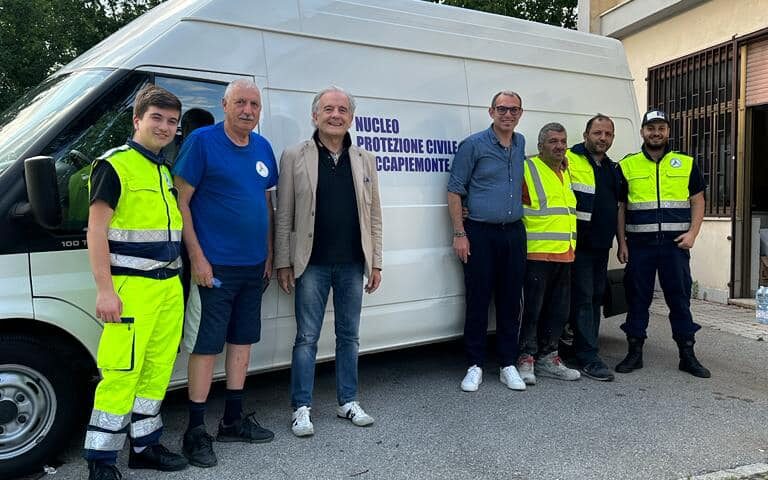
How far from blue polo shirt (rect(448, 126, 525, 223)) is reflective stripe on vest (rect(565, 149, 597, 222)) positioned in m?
0.59

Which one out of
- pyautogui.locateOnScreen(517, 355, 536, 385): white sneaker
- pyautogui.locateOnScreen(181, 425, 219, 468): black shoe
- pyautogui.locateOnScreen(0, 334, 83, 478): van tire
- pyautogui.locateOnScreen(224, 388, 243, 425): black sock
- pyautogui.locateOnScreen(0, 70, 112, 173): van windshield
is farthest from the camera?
pyautogui.locateOnScreen(517, 355, 536, 385): white sneaker

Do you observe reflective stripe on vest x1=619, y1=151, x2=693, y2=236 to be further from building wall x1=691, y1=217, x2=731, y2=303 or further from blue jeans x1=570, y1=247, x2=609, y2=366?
building wall x1=691, y1=217, x2=731, y2=303

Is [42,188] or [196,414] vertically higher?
[42,188]

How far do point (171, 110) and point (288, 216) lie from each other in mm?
925

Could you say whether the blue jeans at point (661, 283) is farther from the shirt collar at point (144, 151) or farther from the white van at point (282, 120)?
the shirt collar at point (144, 151)

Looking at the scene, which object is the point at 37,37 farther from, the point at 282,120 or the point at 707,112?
the point at 707,112

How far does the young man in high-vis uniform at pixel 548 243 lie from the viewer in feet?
14.9

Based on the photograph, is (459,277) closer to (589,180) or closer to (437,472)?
(589,180)

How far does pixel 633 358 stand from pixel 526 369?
1.00m

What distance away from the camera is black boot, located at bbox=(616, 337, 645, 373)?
5.02 metres

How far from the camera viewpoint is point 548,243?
179 inches

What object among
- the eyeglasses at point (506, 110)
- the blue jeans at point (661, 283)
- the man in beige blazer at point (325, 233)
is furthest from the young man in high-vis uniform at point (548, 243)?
the man in beige blazer at point (325, 233)

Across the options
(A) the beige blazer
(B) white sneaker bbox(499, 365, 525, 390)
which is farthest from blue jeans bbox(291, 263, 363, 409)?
(B) white sneaker bbox(499, 365, 525, 390)

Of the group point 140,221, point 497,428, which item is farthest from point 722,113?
point 140,221
